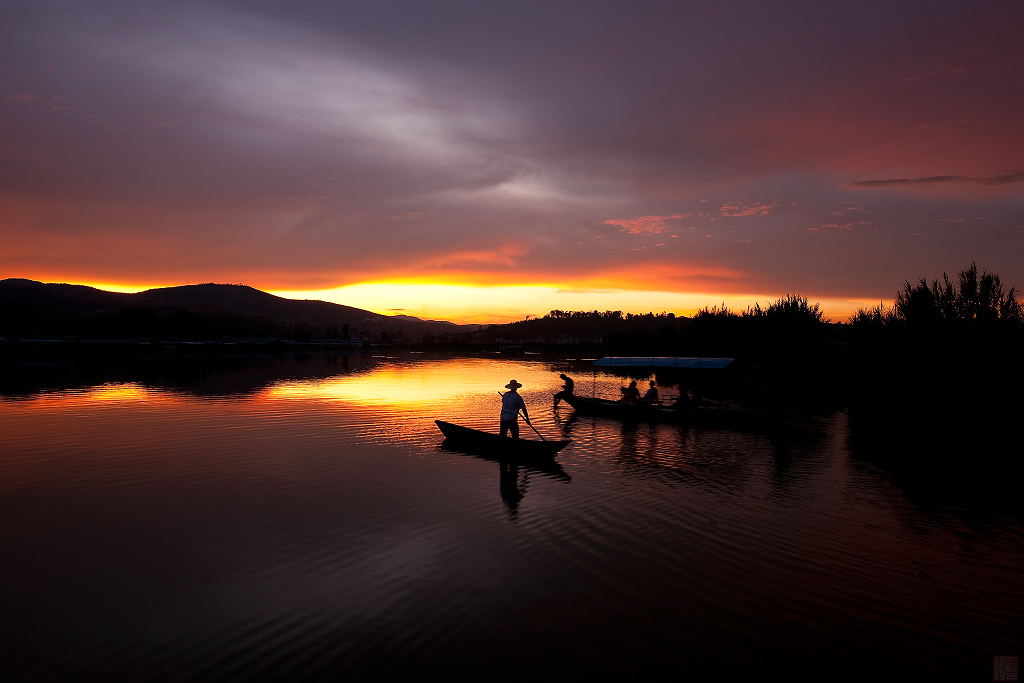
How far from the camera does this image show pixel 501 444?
24688 millimetres

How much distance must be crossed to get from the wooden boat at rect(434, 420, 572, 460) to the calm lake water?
883 mm

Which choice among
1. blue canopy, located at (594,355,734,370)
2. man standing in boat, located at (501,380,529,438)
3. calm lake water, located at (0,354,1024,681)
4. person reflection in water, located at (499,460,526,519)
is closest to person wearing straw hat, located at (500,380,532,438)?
man standing in boat, located at (501,380,529,438)

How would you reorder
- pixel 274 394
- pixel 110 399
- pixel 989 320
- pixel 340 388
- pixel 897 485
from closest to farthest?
pixel 897 485
pixel 989 320
pixel 110 399
pixel 274 394
pixel 340 388

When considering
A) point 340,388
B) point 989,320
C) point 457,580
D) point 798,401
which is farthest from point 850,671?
point 340,388

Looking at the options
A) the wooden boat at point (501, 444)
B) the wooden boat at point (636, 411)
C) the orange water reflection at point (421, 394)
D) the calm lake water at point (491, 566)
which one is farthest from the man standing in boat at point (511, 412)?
the wooden boat at point (636, 411)

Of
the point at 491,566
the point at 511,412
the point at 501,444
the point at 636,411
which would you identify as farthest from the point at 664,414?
the point at 491,566

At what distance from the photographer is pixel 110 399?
44625mm

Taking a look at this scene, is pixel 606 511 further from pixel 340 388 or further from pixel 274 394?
pixel 340 388

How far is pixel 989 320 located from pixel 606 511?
39.7 metres

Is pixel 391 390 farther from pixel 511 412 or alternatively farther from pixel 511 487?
pixel 511 487

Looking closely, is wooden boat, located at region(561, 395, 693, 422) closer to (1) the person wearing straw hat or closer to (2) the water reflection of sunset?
(2) the water reflection of sunset

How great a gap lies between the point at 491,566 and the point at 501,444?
1216 cm

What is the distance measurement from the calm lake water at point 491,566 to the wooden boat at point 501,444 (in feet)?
2.90

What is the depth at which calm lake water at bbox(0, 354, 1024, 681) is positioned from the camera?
29.3ft
